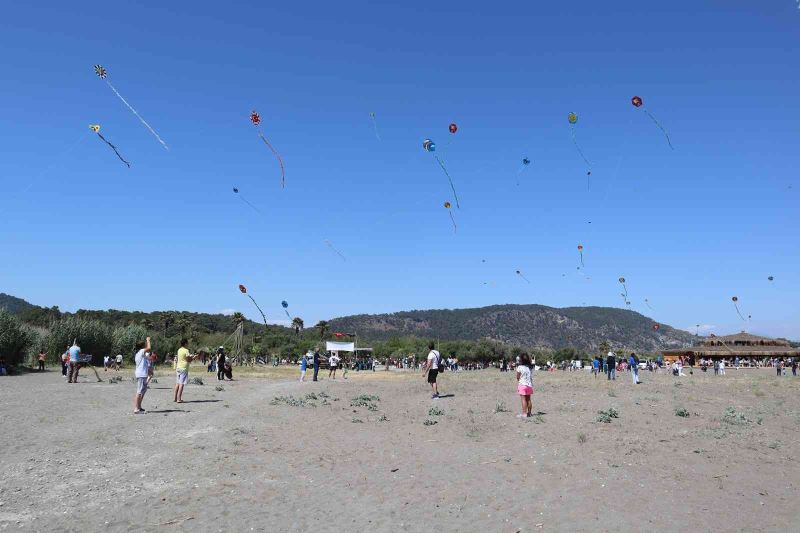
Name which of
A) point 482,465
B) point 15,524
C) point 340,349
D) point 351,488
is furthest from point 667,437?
point 340,349

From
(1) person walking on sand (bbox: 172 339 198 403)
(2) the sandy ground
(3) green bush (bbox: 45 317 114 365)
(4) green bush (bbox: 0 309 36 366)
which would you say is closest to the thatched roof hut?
(3) green bush (bbox: 45 317 114 365)

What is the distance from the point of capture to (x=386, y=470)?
952 centimetres

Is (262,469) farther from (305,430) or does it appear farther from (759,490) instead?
(759,490)

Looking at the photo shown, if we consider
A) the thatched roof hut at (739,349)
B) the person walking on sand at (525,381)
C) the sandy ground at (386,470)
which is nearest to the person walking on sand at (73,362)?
the sandy ground at (386,470)

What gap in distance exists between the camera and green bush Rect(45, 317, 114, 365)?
4294cm

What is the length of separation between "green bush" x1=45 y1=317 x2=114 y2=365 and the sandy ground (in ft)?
101

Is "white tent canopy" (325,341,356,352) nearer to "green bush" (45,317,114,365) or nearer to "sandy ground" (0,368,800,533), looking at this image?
"green bush" (45,317,114,365)

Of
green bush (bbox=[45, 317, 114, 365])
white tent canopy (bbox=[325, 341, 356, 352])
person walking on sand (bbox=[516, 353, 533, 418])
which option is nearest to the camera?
person walking on sand (bbox=[516, 353, 533, 418])

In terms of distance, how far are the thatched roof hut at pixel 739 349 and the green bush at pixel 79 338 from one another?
76228 millimetres

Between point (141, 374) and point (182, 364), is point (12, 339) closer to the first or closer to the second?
point (182, 364)

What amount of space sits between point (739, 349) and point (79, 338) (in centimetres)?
9111

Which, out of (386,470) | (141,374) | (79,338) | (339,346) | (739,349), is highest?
(739,349)

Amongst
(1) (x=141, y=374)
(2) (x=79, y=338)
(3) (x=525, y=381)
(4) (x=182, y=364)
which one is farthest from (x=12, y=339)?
(3) (x=525, y=381)

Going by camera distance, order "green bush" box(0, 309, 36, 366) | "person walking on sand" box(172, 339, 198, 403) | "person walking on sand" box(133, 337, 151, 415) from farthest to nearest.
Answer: "green bush" box(0, 309, 36, 366), "person walking on sand" box(172, 339, 198, 403), "person walking on sand" box(133, 337, 151, 415)
